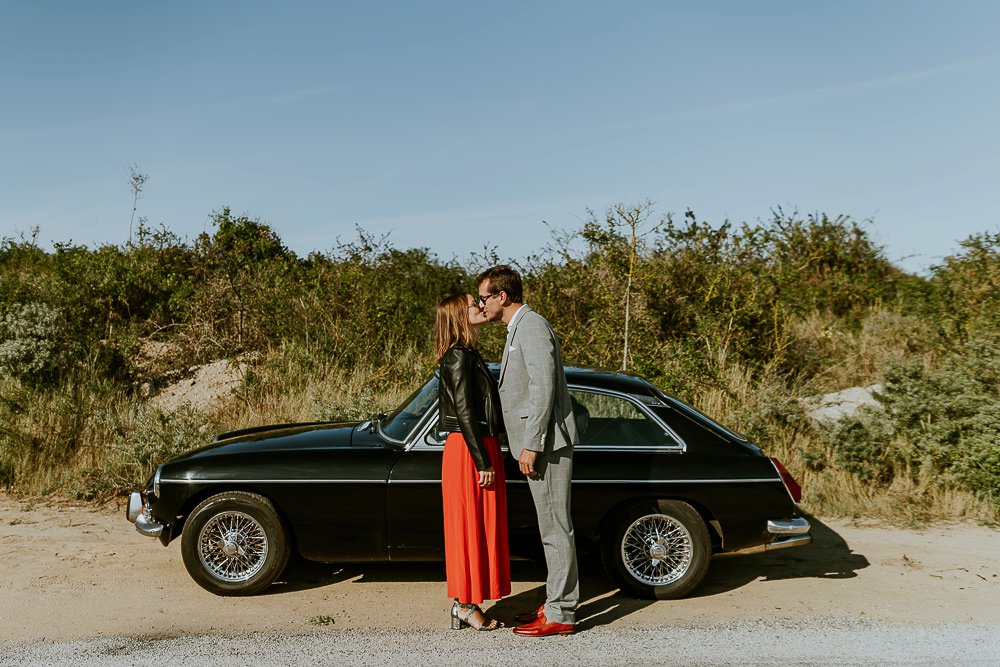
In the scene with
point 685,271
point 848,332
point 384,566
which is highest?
point 685,271

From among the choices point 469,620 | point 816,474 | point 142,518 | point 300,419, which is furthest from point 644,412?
point 300,419

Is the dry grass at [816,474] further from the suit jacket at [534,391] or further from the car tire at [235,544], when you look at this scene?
the car tire at [235,544]

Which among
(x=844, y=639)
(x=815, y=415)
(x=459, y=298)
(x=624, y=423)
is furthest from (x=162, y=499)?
(x=815, y=415)

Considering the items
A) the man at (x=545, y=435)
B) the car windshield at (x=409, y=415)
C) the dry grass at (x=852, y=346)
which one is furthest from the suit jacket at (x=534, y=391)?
the dry grass at (x=852, y=346)

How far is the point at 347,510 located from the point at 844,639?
299 centimetres

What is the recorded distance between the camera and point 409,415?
572cm

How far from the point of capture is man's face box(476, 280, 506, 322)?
4.80 meters

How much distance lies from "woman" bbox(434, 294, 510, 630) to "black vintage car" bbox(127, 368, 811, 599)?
44 centimetres

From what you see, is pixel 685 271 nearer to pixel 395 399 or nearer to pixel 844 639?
pixel 395 399

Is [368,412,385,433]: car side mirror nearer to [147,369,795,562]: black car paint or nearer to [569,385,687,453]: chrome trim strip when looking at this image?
[147,369,795,562]: black car paint

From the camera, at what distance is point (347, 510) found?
529 cm

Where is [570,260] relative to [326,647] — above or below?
above

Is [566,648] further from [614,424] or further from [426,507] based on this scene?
[614,424]

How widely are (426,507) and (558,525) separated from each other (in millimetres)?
929
